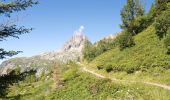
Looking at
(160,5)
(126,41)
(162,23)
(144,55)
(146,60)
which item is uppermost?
(160,5)

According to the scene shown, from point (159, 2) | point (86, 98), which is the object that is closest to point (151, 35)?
point (159, 2)

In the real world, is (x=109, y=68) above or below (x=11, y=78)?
above

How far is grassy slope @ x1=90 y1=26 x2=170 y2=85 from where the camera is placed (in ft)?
164

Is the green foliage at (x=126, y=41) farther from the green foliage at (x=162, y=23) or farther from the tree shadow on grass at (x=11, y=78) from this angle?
the tree shadow on grass at (x=11, y=78)

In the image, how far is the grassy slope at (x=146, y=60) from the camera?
164ft

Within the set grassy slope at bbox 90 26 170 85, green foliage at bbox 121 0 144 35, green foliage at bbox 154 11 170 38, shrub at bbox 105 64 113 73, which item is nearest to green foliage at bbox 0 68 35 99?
grassy slope at bbox 90 26 170 85

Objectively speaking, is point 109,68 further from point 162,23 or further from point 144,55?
point 162,23

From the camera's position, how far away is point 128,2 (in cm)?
9138

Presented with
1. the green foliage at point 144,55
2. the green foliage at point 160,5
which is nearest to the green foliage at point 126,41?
the green foliage at point 144,55

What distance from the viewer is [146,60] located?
58.6 m

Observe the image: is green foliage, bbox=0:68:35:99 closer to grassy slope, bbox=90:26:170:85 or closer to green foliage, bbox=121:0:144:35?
grassy slope, bbox=90:26:170:85

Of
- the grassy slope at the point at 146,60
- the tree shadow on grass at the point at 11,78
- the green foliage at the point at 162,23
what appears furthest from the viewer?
the green foliage at the point at 162,23

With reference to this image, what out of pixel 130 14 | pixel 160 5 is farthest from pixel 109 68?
pixel 130 14

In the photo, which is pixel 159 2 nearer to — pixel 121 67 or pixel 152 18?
pixel 152 18
